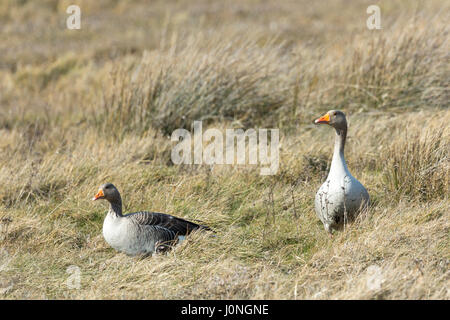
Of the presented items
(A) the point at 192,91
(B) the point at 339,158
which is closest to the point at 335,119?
(B) the point at 339,158

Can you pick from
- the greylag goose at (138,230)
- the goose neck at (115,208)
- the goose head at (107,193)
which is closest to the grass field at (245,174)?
the greylag goose at (138,230)

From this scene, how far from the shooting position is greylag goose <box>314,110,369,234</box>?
14.8 ft

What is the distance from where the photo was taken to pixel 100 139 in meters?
7.02

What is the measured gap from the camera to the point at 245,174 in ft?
19.4

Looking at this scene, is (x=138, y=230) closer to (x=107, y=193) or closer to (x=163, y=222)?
(x=163, y=222)

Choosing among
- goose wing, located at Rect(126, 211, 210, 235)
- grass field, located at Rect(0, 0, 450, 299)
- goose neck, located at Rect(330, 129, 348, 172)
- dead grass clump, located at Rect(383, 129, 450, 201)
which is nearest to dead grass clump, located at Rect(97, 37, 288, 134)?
grass field, located at Rect(0, 0, 450, 299)

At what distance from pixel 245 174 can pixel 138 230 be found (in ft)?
6.01

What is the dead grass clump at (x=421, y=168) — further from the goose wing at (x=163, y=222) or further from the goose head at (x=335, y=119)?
the goose wing at (x=163, y=222)

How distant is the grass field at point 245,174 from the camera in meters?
3.98

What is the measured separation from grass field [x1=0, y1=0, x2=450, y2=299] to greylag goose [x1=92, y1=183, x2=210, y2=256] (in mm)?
122

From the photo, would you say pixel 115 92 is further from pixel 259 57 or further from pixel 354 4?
pixel 354 4

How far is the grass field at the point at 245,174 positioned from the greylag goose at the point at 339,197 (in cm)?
13
